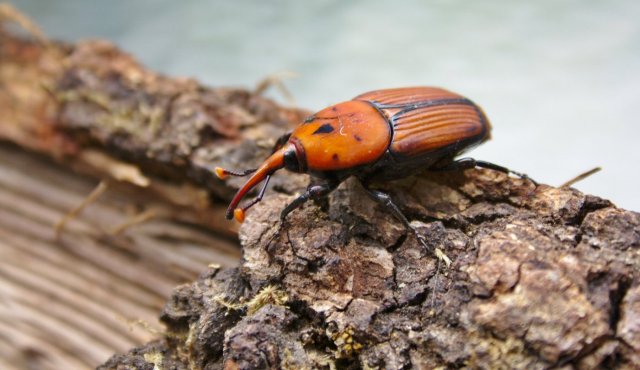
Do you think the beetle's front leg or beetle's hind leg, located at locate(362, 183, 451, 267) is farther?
the beetle's front leg

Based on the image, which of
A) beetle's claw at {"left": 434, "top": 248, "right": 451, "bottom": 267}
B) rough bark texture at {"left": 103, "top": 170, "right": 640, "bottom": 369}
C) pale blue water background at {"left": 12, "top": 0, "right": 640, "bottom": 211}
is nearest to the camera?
rough bark texture at {"left": 103, "top": 170, "right": 640, "bottom": 369}

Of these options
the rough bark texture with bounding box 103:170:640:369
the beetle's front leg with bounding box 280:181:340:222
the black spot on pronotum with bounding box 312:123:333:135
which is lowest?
the rough bark texture with bounding box 103:170:640:369

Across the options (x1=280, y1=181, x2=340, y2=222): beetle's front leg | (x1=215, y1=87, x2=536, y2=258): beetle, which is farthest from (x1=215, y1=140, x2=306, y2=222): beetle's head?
(x1=280, y1=181, x2=340, y2=222): beetle's front leg

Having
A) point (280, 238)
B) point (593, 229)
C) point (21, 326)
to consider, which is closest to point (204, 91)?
point (280, 238)

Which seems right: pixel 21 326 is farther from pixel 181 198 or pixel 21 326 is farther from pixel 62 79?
pixel 62 79

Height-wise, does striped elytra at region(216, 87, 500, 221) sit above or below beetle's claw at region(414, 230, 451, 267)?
above

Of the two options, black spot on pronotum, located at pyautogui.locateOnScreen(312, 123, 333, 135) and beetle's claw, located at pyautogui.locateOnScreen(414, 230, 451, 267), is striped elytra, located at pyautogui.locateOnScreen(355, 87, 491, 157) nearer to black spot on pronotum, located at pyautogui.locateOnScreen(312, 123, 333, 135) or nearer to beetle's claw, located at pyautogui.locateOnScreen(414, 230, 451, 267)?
black spot on pronotum, located at pyautogui.locateOnScreen(312, 123, 333, 135)

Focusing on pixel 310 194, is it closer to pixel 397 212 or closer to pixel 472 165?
pixel 397 212

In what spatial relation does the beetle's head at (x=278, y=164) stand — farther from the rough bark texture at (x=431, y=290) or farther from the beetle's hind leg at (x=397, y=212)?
the beetle's hind leg at (x=397, y=212)

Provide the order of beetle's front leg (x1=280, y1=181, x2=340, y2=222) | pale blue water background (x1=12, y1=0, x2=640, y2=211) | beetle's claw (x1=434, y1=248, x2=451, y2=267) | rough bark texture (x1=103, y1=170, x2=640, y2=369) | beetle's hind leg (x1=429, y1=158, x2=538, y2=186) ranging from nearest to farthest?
1. rough bark texture (x1=103, y1=170, x2=640, y2=369)
2. beetle's claw (x1=434, y1=248, x2=451, y2=267)
3. beetle's front leg (x1=280, y1=181, x2=340, y2=222)
4. beetle's hind leg (x1=429, y1=158, x2=538, y2=186)
5. pale blue water background (x1=12, y1=0, x2=640, y2=211)
